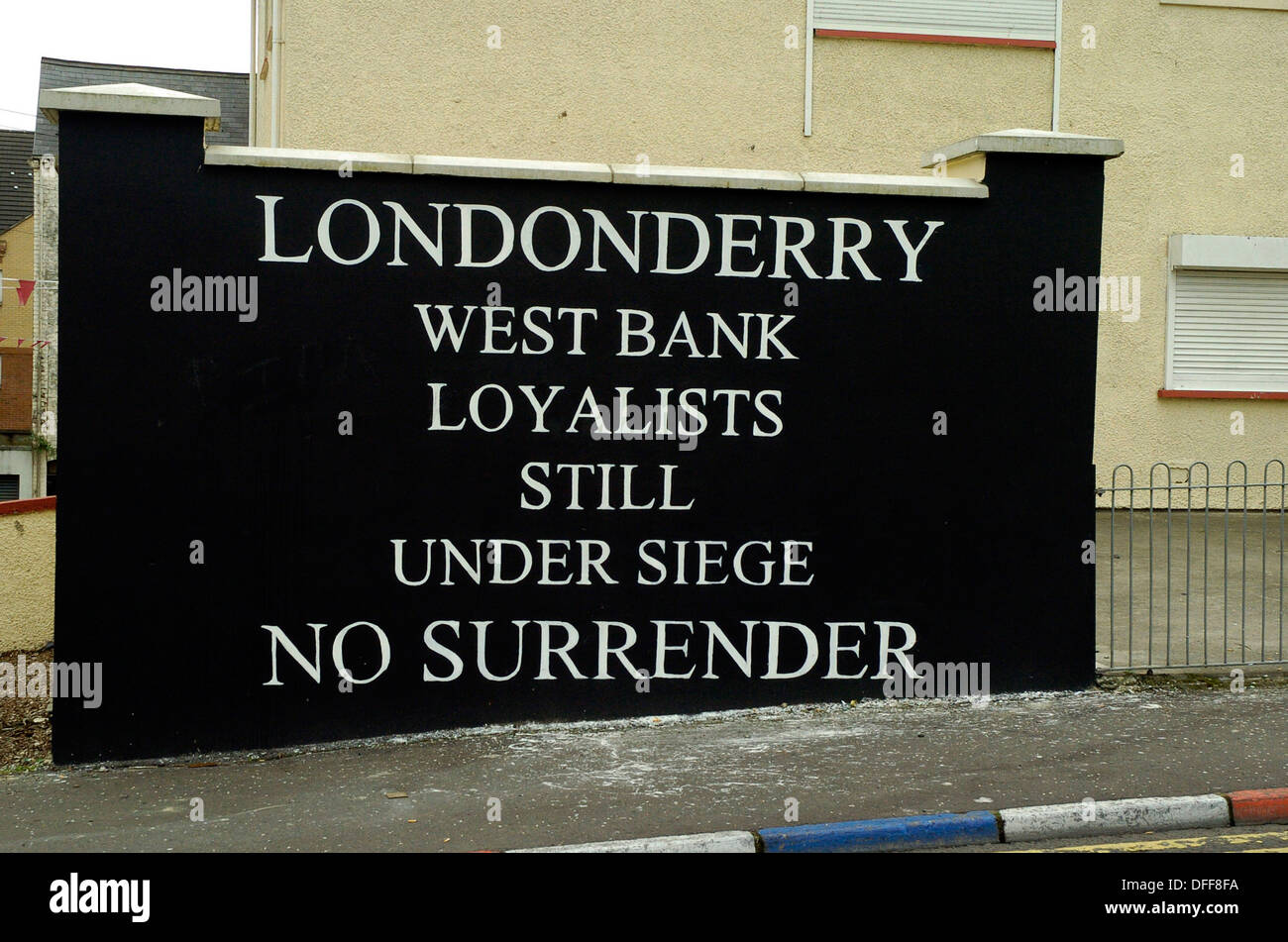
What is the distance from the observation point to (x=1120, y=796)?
233 inches

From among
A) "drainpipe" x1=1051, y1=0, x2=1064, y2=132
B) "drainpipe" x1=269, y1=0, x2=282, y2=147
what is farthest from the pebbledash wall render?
"drainpipe" x1=269, y1=0, x2=282, y2=147

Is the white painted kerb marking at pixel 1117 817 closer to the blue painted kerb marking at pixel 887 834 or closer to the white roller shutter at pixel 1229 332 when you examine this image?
the blue painted kerb marking at pixel 887 834

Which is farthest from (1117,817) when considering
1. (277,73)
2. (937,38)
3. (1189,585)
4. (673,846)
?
(277,73)

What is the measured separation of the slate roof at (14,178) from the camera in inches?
1432

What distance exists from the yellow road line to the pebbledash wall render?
2.29m

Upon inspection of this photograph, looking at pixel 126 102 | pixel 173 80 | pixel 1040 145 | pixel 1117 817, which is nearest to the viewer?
pixel 1117 817

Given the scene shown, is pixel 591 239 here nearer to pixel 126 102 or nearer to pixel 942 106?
pixel 126 102

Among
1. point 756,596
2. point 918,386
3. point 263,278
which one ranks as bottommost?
point 756,596

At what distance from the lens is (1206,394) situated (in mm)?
13133

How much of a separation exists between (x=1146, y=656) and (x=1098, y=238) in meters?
2.78

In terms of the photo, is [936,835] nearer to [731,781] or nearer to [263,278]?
[731,781]

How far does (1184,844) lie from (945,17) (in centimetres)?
915

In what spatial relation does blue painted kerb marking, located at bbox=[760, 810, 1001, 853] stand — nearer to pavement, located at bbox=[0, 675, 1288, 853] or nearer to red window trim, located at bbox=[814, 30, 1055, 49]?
pavement, located at bbox=[0, 675, 1288, 853]
